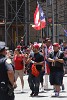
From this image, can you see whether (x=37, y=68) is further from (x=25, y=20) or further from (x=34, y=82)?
(x=25, y=20)

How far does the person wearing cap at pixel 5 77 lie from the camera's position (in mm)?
7129

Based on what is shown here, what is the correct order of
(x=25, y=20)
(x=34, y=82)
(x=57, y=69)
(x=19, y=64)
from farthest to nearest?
(x=25, y=20) → (x=19, y=64) → (x=34, y=82) → (x=57, y=69)

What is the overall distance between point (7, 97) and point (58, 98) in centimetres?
544

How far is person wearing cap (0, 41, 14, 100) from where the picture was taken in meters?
7.13

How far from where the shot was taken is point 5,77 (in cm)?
727

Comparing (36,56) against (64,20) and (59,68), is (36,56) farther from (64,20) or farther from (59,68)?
(64,20)

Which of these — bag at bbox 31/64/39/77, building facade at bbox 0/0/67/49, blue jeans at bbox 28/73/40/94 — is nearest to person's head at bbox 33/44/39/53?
bag at bbox 31/64/39/77

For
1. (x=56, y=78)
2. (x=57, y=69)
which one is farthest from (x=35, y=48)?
(x=56, y=78)

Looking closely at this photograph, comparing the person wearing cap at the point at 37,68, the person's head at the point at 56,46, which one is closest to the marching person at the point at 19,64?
the person wearing cap at the point at 37,68

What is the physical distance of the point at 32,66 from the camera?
1319 centimetres

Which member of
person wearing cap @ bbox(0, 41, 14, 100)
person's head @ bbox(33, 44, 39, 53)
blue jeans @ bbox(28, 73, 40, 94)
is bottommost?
blue jeans @ bbox(28, 73, 40, 94)

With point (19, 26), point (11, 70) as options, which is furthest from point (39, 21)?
point (11, 70)

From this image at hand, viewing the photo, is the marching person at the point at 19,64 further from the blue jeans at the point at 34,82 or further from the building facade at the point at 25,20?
the building facade at the point at 25,20

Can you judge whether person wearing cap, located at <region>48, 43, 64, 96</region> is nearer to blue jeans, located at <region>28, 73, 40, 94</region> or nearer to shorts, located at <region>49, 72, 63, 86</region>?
shorts, located at <region>49, 72, 63, 86</region>
